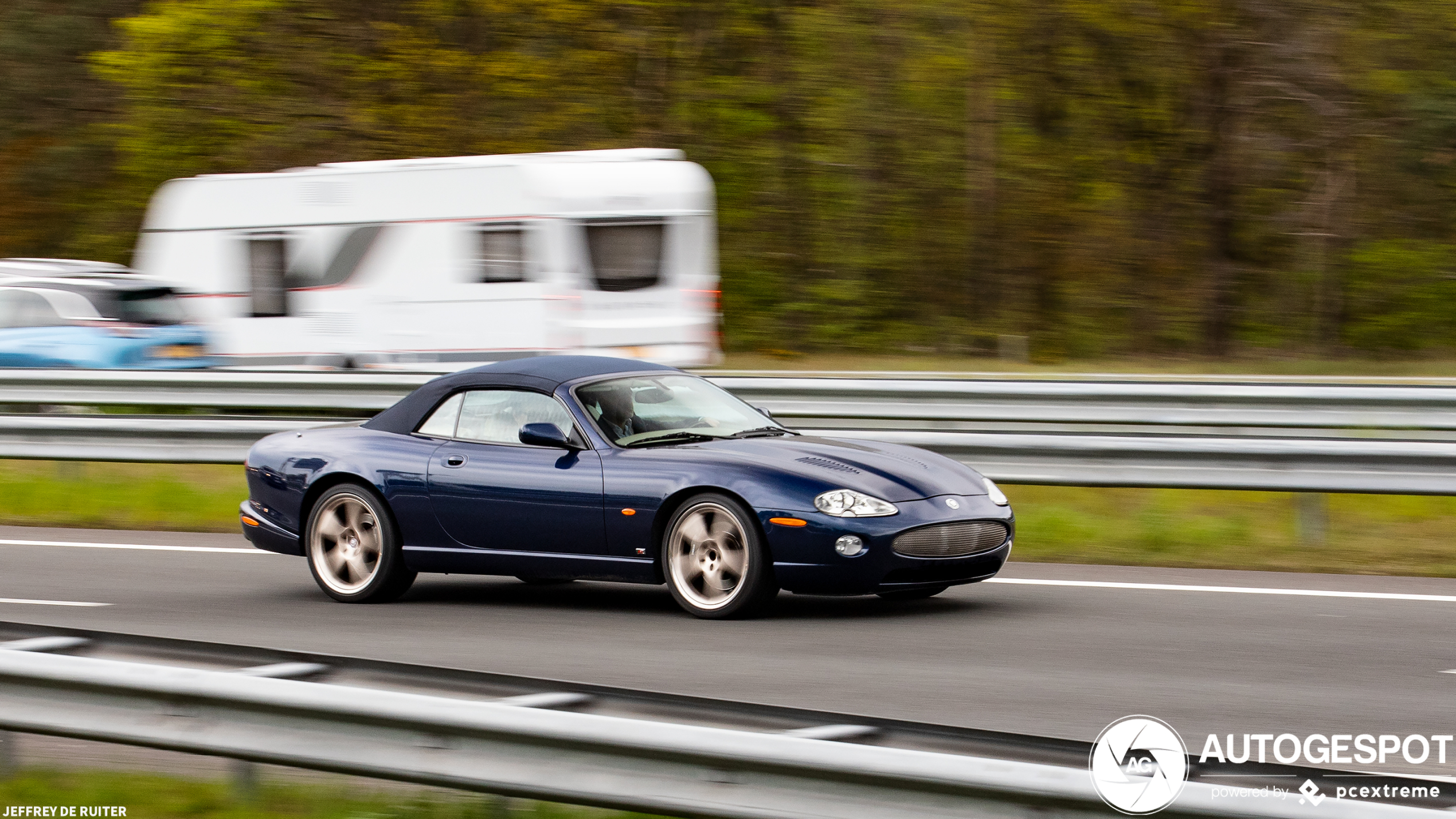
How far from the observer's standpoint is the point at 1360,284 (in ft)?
87.4

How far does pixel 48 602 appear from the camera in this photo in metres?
9.35

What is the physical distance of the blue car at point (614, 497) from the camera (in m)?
8.27

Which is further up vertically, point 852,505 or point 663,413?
point 663,413

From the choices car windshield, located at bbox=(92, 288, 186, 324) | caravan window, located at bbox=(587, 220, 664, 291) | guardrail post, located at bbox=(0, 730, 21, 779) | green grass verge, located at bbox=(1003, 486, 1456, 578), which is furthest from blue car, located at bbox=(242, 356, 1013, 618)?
car windshield, located at bbox=(92, 288, 186, 324)

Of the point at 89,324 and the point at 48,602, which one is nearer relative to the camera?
the point at 48,602

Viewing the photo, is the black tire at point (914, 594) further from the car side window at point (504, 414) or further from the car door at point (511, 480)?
the car side window at point (504, 414)

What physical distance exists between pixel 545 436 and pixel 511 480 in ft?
0.99

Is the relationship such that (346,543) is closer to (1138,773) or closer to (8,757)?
(8,757)

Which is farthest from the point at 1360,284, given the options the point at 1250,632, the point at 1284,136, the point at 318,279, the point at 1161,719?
the point at 1161,719

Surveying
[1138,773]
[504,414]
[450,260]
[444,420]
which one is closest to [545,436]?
[504,414]

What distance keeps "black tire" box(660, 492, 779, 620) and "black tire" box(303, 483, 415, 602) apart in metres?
1.62

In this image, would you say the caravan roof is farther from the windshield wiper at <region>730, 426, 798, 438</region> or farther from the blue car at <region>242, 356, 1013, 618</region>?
the windshield wiper at <region>730, 426, 798, 438</region>

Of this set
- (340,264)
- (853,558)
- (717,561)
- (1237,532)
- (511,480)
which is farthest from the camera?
(340,264)

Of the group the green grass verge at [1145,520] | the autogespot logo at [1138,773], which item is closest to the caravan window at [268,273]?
the green grass verge at [1145,520]
